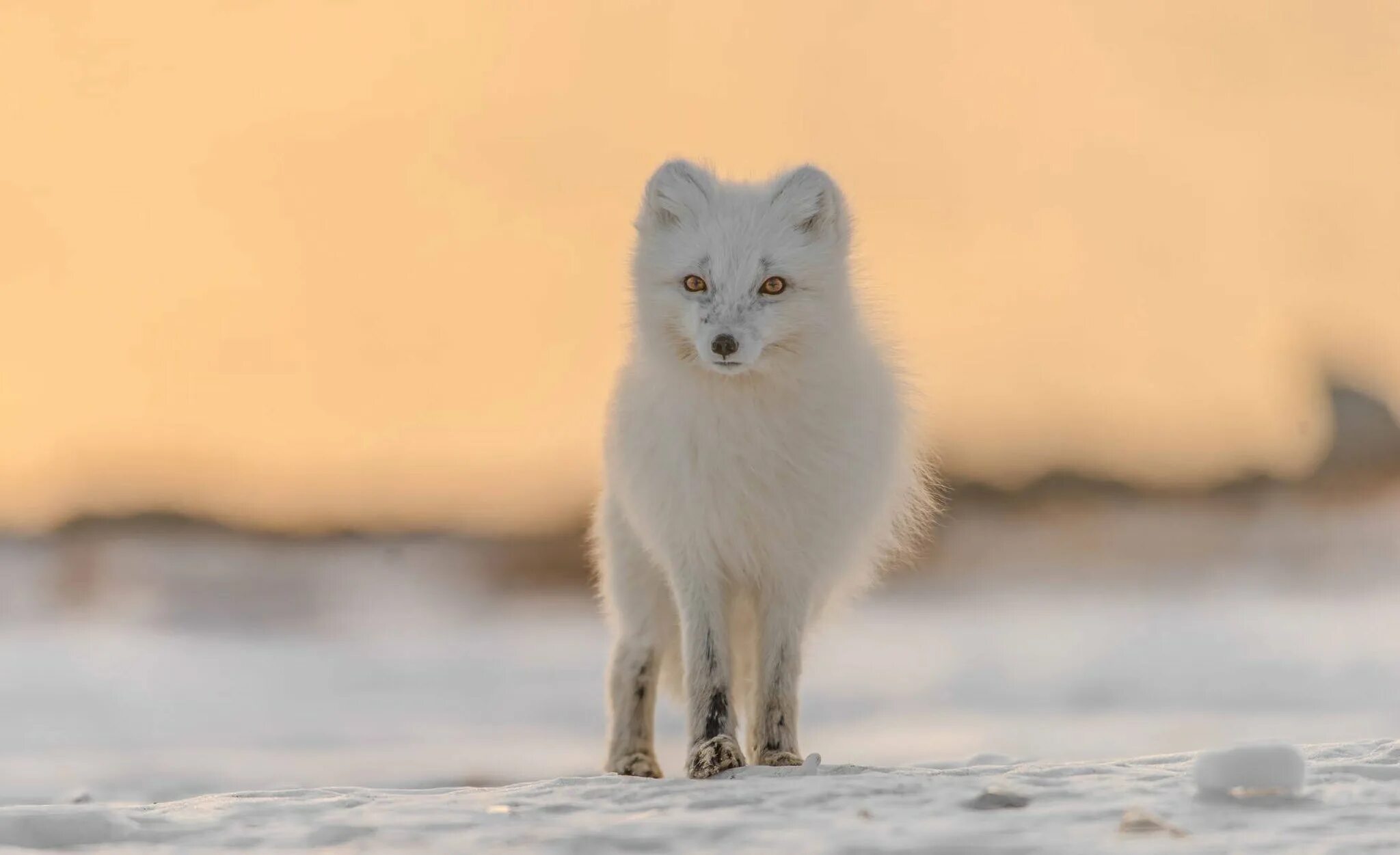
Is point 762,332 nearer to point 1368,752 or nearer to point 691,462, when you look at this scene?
point 691,462

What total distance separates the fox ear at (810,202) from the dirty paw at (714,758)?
174 cm

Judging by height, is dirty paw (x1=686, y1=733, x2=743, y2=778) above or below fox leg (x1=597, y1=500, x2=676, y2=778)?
below

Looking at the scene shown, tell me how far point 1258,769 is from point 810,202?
2.45 metres

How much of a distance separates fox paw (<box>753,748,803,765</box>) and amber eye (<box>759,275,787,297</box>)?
1512mm

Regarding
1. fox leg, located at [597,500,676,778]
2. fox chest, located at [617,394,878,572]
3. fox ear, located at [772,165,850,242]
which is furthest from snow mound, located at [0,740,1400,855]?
fox ear, located at [772,165,850,242]

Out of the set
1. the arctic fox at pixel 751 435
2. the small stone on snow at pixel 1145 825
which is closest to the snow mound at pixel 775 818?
the small stone on snow at pixel 1145 825

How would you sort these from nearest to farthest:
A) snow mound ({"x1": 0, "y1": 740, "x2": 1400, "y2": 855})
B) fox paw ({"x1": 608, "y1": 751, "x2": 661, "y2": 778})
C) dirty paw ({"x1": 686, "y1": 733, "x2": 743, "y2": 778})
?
snow mound ({"x1": 0, "y1": 740, "x2": 1400, "y2": 855}) → dirty paw ({"x1": 686, "y1": 733, "x2": 743, "y2": 778}) → fox paw ({"x1": 608, "y1": 751, "x2": 661, "y2": 778})

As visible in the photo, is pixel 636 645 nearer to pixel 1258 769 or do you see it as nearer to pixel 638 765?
pixel 638 765

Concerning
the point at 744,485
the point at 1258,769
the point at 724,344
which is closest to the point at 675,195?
the point at 724,344

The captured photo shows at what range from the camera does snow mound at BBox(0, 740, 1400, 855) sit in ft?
11.2

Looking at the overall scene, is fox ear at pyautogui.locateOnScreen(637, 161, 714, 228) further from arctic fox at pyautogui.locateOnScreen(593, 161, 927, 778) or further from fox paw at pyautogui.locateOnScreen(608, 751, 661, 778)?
fox paw at pyautogui.locateOnScreen(608, 751, 661, 778)

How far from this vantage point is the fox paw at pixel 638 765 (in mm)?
5621

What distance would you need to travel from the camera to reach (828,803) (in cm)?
388

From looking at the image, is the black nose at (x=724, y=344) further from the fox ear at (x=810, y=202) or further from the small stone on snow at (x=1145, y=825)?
the small stone on snow at (x=1145, y=825)
